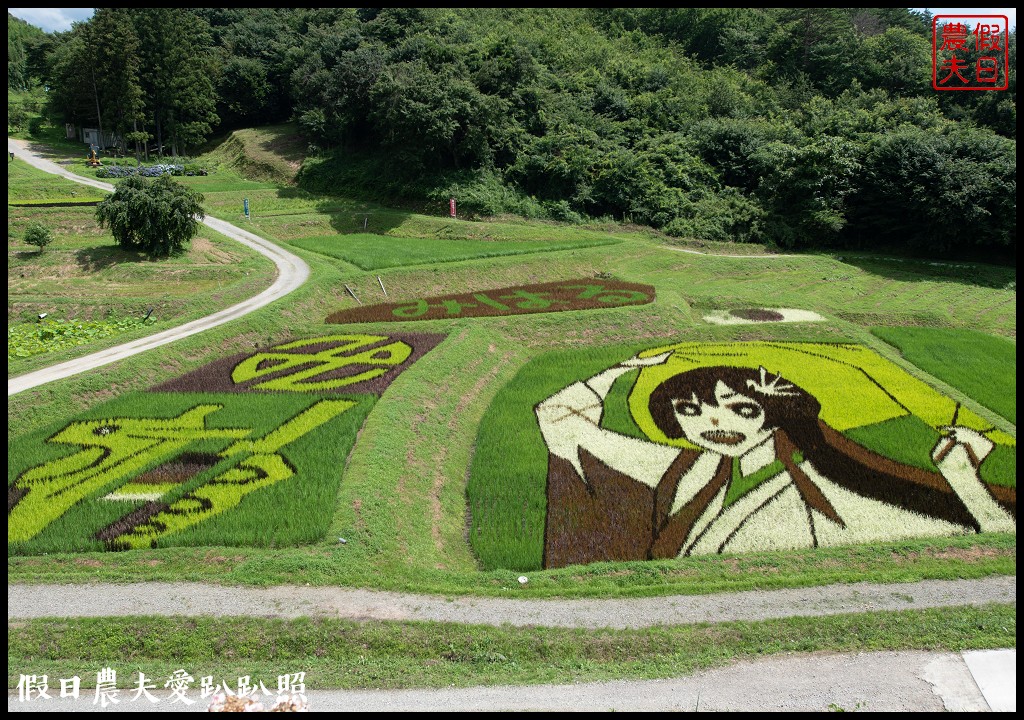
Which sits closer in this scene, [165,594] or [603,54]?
[165,594]

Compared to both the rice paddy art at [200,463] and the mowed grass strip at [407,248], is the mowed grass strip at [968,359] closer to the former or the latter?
the rice paddy art at [200,463]

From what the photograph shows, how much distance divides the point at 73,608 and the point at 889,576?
17181 millimetres

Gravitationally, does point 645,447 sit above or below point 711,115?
below

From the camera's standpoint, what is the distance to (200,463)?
17484 millimetres

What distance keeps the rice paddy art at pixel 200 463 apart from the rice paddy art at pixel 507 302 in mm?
7229

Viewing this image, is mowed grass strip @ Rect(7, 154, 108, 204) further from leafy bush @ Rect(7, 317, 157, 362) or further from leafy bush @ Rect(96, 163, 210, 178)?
leafy bush @ Rect(7, 317, 157, 362)

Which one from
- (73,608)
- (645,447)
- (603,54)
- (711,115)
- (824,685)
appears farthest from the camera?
(603,54)

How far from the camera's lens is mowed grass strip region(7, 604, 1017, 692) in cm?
1110

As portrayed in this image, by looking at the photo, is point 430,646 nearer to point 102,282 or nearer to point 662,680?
point 662,680

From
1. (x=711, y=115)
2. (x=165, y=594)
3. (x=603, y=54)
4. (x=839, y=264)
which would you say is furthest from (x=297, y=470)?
(x=603, y=54)

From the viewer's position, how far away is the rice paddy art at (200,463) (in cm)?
1465

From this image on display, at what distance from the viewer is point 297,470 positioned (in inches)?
683

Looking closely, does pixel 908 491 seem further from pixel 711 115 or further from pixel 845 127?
pixel 711 115

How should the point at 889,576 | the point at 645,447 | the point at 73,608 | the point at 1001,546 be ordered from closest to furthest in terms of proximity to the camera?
the point at 73,608, the point at 889,576, the point at 1001,546, the point at 645,447
